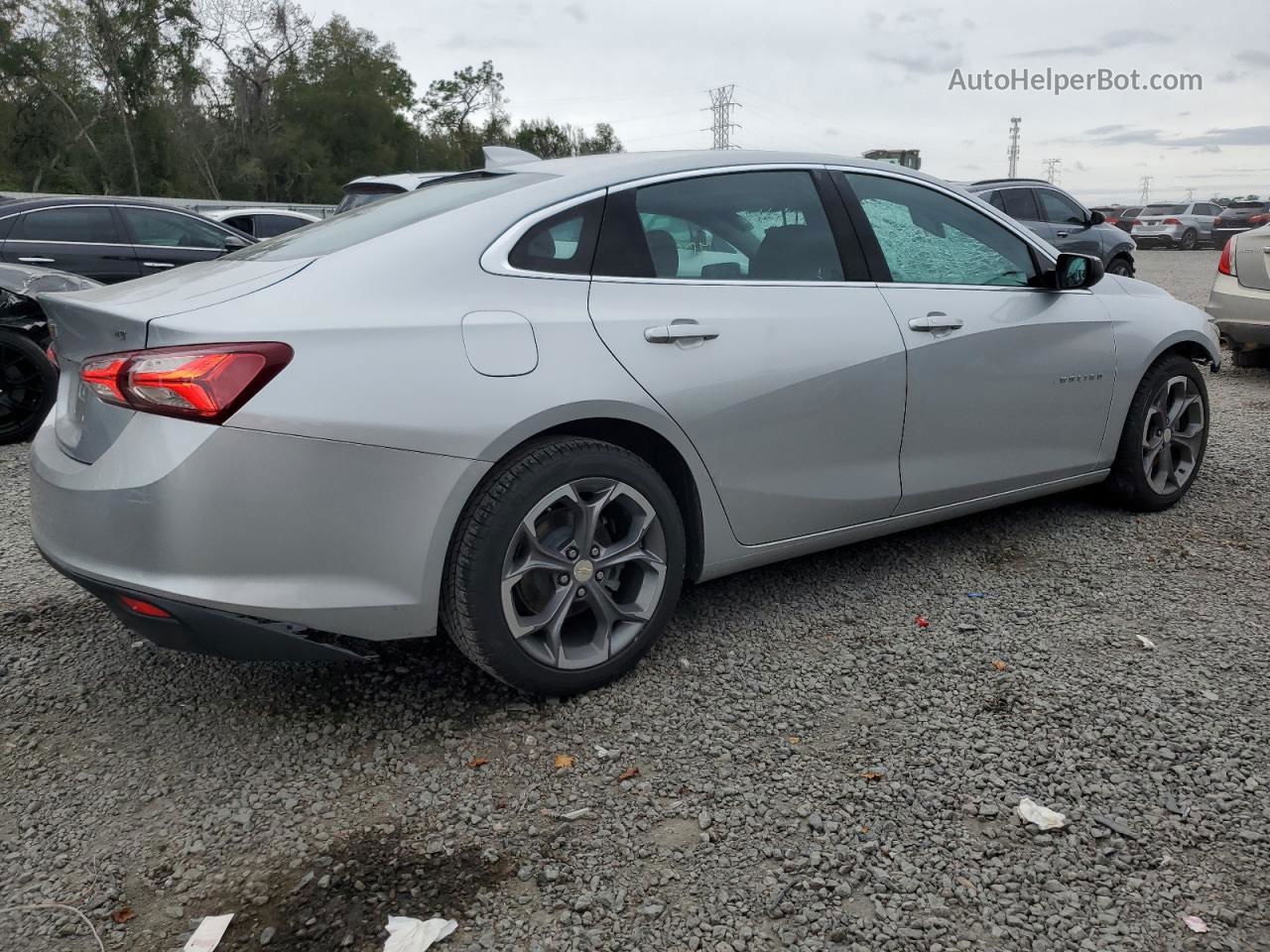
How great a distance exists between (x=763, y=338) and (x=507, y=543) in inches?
42.1

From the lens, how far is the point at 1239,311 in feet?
26.3

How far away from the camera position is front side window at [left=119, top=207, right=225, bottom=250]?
9719 mm

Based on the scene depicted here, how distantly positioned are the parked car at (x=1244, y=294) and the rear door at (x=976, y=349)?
4.50 m

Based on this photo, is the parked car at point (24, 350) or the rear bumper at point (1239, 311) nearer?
the parked car at point (24, 350)

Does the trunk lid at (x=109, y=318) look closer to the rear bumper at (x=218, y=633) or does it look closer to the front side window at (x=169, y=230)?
the rear bumper at (x=218, y=633)

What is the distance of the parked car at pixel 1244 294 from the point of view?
789 centimetres

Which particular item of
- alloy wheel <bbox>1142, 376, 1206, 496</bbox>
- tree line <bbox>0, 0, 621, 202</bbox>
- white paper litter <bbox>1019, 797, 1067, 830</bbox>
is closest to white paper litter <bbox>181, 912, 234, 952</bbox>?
white paper litter <bbox>1019, 797, 1067, 830</bbox>

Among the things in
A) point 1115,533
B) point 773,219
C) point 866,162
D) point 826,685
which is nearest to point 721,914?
point 826,685

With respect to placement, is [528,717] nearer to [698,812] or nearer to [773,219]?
[698,812]

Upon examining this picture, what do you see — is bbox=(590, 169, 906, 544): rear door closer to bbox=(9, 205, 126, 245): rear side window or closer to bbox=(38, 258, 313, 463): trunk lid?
bbox=(38, 258, 313, 463): trunk lid

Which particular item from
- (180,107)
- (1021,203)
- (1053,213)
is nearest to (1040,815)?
(1021,203)

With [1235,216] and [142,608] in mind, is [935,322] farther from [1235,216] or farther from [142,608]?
[1235,216]

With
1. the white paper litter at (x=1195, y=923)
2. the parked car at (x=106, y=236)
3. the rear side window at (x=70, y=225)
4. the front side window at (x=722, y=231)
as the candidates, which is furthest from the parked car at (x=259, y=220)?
the white paper litter at (x=1195, y=923)

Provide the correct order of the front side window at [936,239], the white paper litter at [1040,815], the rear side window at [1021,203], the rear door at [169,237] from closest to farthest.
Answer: the white paper litter at [1040,815] → the front side window at [936,239] → the rear door at [169,237] → the rear side window at [1021,203]
